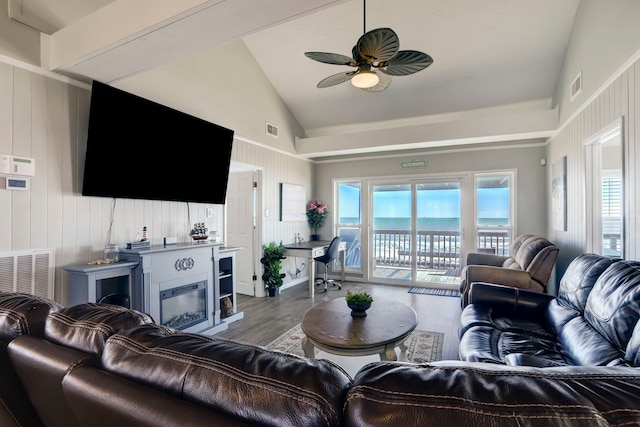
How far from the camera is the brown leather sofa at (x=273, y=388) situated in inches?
21.5

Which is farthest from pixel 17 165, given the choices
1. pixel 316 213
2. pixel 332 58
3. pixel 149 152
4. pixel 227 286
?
pixel 316 213

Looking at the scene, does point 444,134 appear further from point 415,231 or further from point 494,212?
point 415,231

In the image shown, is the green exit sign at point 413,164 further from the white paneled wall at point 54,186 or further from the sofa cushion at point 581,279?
the white paneled wall at point 54,186

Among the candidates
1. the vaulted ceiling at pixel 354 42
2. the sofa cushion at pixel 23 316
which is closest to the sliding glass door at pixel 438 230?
the vaulted ceiling at pixel 354 42

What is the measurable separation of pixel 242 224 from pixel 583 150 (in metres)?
4.46

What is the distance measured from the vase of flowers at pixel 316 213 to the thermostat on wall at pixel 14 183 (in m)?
4.19

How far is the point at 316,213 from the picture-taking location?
6.01m

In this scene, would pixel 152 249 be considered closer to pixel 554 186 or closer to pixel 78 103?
pixel 78 103

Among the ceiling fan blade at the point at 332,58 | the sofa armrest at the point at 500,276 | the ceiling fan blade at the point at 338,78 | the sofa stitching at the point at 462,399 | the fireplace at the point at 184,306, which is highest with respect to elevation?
the ceiling fan blade at the point at 332,58

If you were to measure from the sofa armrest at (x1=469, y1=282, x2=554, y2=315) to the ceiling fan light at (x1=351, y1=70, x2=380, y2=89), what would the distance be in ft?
6.60

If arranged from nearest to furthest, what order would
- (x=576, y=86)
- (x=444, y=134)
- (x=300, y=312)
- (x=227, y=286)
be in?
(x=576, y=86) → (x=227, y=286) → (x=300, y=312) → (x=444, y=134)

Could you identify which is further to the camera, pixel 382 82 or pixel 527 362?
pixel 382 82

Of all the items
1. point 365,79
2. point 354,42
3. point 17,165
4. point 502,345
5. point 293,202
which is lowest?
point 502,345

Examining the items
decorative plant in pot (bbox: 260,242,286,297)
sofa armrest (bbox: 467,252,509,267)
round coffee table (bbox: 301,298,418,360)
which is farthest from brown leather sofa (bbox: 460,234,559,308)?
decorative plant in pot (bbox: 260,242,286,297)
